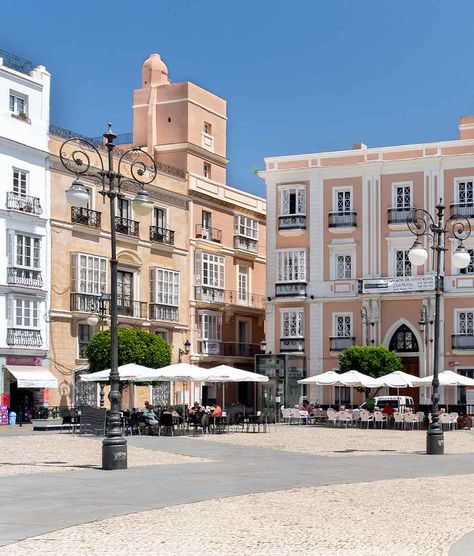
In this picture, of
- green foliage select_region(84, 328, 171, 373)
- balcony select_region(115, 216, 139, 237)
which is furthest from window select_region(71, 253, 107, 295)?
green foliage select_region(84, 328, 171, 373)

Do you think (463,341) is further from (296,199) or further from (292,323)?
(296,199)

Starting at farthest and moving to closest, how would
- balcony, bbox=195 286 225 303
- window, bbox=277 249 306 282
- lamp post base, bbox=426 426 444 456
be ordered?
balcony, bbox=195 286 225 303 → window, bbox=277 249 306 282 → lamp post base, bbox=426 426 444 456

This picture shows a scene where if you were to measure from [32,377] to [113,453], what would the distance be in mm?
25438

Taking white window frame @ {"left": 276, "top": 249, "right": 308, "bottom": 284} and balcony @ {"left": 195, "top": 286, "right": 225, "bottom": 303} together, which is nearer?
white window frame @ {"left": 276, "top": 249, "right": 308, "bottom": 284}

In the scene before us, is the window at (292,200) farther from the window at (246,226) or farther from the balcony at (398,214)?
the window at (246,226)

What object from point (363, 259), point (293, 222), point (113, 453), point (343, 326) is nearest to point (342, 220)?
point (363, 259)

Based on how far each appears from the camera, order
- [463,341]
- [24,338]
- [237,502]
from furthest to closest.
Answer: [463,341], [24,338], [237,502]

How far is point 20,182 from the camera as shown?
45.9 metres

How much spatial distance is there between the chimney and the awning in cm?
2435

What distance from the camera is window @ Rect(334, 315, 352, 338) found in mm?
54281

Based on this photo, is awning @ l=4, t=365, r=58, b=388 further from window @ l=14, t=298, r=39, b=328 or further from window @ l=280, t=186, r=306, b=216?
window @ l=280, t=186, r=306, b=216

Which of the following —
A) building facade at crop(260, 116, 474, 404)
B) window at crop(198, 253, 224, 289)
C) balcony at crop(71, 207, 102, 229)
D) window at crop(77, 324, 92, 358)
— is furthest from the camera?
window at crop(198, 253, 224, 289)

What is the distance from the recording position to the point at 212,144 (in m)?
60.6

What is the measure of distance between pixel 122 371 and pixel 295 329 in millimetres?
20623
